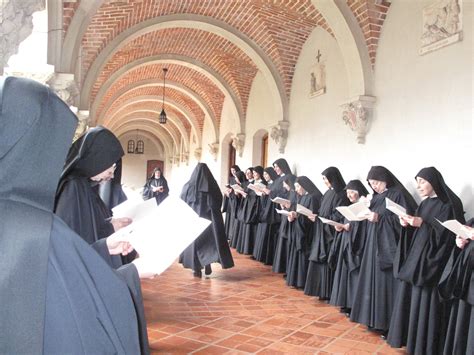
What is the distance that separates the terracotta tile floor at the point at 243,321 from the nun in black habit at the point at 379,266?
0.22 metres

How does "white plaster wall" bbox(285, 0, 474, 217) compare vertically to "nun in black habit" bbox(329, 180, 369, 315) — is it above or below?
above

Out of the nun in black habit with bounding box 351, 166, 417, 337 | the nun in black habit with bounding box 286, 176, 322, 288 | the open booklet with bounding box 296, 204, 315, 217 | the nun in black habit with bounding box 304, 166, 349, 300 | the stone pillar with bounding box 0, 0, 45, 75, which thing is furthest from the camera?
the nun in black habit with bounding box 286, 176, 322, 288

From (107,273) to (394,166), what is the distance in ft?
18.7

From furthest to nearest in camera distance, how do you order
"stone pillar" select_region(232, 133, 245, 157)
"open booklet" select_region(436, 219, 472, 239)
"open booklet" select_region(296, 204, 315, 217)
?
"stone pillar" select_region(232, 133, 245, 157), "open booklet" select_region(296, 204, 315, 217), "open booklet" select_region(436, 219, 472, 239)

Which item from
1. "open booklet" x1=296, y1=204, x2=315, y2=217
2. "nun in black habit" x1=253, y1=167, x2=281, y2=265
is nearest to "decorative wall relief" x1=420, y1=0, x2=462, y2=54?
"open booklet" x1=296, y1=204, x2=315, y2=217

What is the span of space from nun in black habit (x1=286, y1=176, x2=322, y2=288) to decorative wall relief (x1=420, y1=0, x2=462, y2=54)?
8.48 ft

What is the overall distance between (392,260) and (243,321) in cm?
174

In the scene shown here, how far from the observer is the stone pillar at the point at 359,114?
6.81 meters

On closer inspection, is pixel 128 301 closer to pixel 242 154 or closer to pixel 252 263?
pixel 252 263

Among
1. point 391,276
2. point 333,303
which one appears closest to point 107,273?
point 391,276

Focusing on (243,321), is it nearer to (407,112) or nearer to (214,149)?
(407,112)

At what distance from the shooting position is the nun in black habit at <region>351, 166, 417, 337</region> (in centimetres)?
473

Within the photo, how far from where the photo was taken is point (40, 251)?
0.98m

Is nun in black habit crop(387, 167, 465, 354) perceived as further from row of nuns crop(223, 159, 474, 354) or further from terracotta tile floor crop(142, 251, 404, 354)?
terracotta tile floor crop(142, 251, 404, 354)
